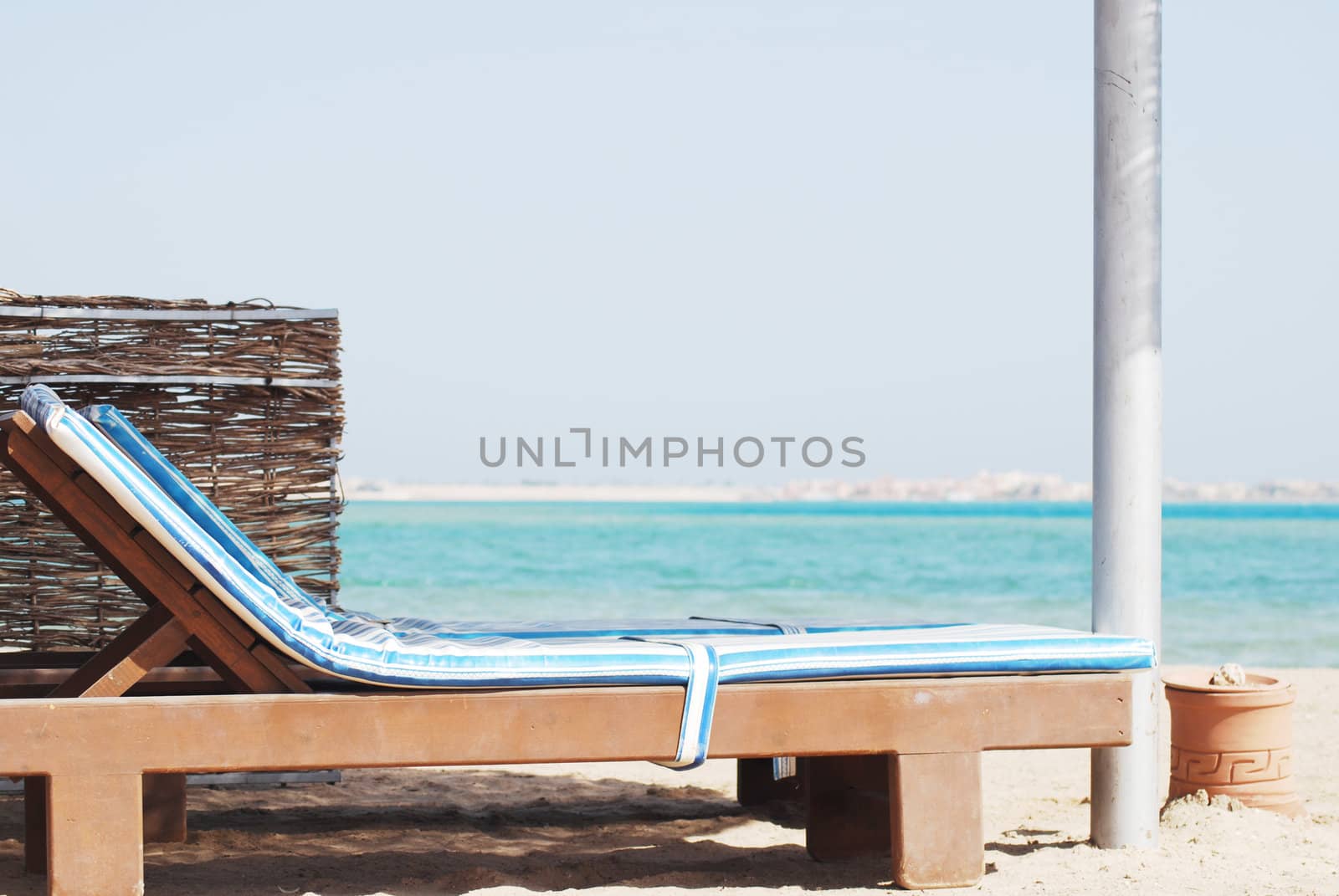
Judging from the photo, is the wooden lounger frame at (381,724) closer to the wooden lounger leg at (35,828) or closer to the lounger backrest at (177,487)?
the lounger backrest at (177,487)

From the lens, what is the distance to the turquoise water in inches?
722

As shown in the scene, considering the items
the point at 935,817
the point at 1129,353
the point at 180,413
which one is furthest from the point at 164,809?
the point at 1129,353

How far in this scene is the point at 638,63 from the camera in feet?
105

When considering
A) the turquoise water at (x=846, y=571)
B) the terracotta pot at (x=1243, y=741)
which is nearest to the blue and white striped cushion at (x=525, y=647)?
the terracotta pot at (x=1243, y=741)

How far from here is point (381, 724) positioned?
2.62m

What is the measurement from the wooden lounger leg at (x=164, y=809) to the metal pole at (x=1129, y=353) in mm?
2407

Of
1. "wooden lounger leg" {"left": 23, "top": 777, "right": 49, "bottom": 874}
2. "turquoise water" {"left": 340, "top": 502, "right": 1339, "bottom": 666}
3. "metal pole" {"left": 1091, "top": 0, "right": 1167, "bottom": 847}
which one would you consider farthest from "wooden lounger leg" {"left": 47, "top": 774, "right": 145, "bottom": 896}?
"turquoise water" {"left": 340, "top": 502, "right": 1339, "bottom": 666}

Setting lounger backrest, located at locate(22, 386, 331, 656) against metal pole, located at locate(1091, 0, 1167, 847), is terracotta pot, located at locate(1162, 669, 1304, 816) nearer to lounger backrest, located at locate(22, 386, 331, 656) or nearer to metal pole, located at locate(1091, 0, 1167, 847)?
metal pole, located at locate(1091, 0, 1167, 847)

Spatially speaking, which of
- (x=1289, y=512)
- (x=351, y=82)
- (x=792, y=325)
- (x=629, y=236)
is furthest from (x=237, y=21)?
(x=1289, y=512)

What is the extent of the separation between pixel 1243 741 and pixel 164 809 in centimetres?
290

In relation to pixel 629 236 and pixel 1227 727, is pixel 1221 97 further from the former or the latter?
pixel 1227 727

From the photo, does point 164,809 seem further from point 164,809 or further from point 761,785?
point 761,785

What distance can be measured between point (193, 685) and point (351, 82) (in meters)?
30.2

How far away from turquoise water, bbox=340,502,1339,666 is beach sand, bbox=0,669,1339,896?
5.84 m
